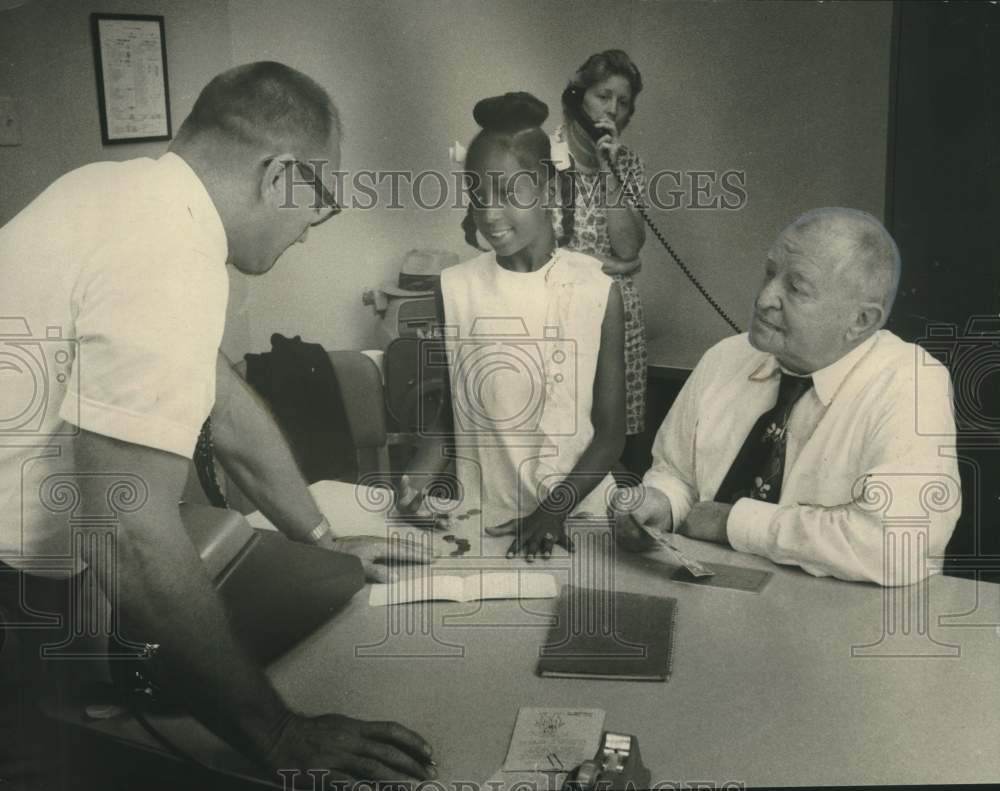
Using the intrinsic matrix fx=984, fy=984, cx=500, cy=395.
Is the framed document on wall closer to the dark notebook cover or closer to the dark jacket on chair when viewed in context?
the dark jacket on chair

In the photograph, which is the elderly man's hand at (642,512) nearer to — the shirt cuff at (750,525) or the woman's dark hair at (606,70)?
the shirt cuff at (750,525)

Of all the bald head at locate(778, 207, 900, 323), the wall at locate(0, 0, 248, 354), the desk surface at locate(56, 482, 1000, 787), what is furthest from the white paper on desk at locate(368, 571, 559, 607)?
the wall at locate(0, 0, 248, 354)

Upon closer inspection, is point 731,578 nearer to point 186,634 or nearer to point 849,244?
point 849,244

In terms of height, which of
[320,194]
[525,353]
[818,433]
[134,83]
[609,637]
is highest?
[134,83]

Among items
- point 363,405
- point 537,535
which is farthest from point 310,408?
point 537,535

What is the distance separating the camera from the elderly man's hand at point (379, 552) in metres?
1.98

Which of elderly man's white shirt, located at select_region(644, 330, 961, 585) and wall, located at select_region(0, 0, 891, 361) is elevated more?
wall, located at select_region(0, 0, 891, 361)

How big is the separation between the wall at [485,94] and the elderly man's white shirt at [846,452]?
0.15m

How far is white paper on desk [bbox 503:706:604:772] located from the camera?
1660mm

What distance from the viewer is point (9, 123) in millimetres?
1806

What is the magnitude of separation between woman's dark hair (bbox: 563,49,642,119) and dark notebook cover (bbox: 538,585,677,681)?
0.95 m

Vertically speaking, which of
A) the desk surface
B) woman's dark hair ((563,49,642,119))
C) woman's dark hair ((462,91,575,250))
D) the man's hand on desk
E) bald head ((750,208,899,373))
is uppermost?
woman's dark hair ((563,49,642,119))

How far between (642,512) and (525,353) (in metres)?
0.40

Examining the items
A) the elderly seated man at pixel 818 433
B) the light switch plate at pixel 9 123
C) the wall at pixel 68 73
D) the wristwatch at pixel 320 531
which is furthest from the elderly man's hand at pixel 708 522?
the light switch plate at pixel 9 123
